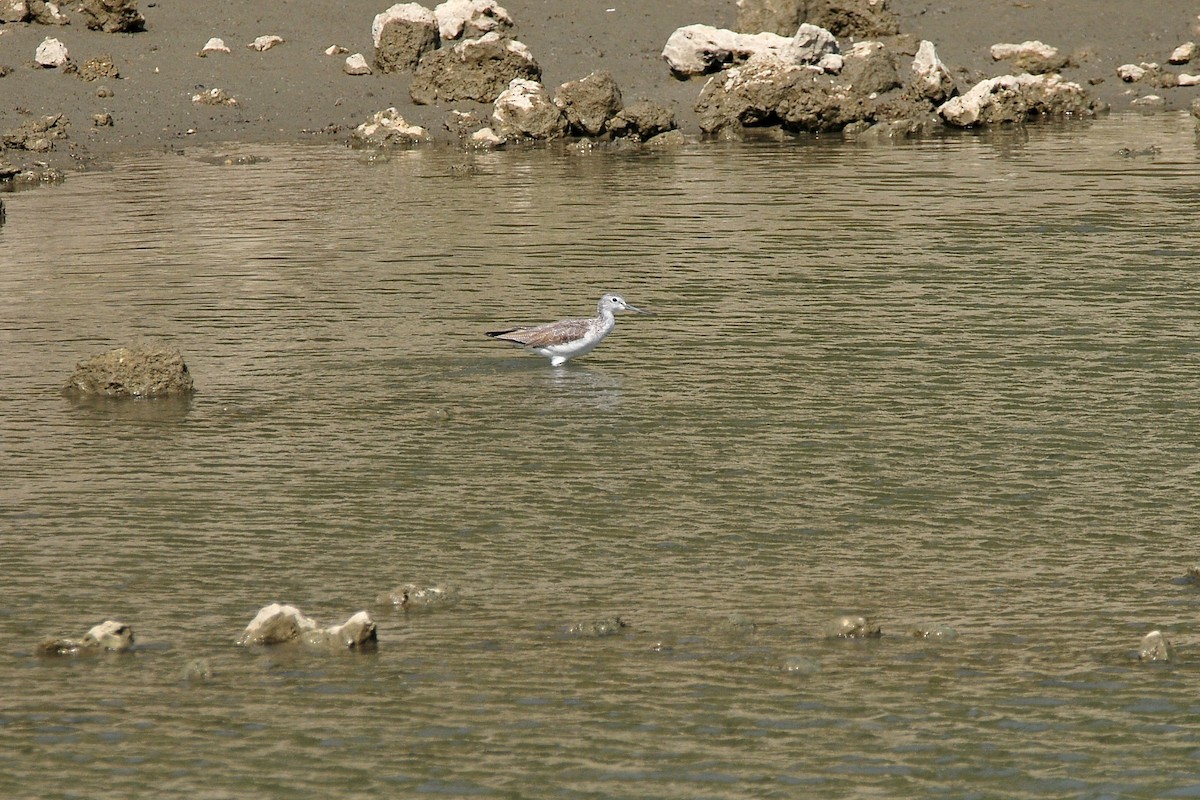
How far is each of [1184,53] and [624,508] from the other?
123 ft

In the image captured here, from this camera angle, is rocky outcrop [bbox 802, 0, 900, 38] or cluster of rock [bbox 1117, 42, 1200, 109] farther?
rocky outcrop [bbox 802, 0, 900, 38]

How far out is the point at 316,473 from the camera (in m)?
15.9

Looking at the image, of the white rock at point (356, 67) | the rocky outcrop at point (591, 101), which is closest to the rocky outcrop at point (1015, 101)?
the rocky outcrop at point (591, 101)

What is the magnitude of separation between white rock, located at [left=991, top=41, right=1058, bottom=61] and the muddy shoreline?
299 mm

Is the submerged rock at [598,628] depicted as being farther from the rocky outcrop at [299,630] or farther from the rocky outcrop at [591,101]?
→ the rocky outcrop at [591,101]

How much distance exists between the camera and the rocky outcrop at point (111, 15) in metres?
46.8

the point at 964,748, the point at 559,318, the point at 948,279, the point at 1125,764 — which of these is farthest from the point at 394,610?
the point at 948,279

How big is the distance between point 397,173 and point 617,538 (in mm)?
23735

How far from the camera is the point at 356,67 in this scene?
4638cm

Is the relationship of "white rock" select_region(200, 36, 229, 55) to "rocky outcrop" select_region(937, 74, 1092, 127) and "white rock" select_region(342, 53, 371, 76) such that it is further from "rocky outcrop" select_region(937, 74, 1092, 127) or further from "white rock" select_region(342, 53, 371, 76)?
"rocky outcrop" select_region(937, 74, 1092, 127)

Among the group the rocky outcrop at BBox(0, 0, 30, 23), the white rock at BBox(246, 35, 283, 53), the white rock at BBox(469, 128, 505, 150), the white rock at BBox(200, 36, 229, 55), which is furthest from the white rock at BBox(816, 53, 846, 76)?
the rocky outcrop at BBox(0, 0, 30, 23)

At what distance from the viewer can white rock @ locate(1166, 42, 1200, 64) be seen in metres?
47.5

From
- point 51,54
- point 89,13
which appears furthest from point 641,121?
point 89,13

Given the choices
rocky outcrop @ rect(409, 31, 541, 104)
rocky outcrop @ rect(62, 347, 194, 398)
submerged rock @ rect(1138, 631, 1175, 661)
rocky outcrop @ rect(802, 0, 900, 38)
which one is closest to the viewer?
submerged rock @ rect(1138, 631, 1175, 661)
